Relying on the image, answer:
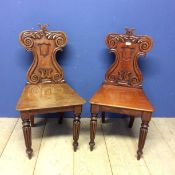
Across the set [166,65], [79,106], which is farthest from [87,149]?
[166,65]

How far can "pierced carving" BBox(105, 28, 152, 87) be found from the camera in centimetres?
219

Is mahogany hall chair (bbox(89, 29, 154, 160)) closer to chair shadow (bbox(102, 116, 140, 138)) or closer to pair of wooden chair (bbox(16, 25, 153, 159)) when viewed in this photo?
pair of wooden chair (bbox(16, 25, 153, 159))

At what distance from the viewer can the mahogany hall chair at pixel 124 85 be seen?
6.49 feet

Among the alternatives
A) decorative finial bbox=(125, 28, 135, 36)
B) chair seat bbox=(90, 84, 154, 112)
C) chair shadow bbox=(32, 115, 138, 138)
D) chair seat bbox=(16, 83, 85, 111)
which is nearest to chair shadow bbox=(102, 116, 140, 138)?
chair shadow bbox=(32, 115, 138, 138)

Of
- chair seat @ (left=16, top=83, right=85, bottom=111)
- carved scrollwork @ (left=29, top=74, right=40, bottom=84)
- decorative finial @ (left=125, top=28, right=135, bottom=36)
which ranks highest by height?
decorative finial @ (left=125, top=28, right=135, bottom=36)

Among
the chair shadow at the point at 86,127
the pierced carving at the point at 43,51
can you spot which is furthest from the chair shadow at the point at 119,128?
the pierced carving at the point at 43,51

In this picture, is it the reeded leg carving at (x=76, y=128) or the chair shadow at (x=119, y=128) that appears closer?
the reeded leg carving at (x=76, y=128)

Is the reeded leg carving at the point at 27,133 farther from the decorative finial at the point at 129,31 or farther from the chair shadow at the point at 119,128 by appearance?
the decorative finial at the point at 129,31

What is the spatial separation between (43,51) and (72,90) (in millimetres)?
414

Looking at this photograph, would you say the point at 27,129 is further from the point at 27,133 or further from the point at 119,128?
the point at 119,128

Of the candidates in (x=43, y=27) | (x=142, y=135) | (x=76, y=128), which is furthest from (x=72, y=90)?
(x=142, y=135)

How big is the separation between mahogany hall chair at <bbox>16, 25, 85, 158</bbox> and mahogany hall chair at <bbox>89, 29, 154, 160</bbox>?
0.57 ft

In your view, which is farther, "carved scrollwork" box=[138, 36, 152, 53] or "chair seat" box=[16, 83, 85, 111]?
"carved scrollwork" box=[138, 36, 152, 53]

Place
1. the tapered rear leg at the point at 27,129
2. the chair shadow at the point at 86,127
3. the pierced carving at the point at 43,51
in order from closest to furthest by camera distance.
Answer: the tapered rear leg at the point at 27,129 → the pierced carving at the point at 43,51 → the chair shadow at the point at 86,127
